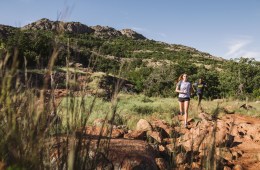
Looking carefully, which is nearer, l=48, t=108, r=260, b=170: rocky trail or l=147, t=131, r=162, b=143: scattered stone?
l=48, t=108, r=260, b=170: rocky trail

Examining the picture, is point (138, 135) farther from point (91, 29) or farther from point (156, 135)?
point (91, 29)

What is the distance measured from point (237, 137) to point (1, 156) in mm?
7299

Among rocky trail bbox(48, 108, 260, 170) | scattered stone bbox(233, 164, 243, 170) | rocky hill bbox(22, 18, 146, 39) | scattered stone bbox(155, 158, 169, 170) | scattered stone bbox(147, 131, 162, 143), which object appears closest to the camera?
rocky trail bbox(48, 108, 260, 170)

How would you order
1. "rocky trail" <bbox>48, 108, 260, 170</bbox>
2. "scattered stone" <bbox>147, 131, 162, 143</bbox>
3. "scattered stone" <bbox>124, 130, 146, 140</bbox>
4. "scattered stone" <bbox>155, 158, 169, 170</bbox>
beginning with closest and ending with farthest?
"rocky trail" <bbox>48, 108, 260, 170</bbox> < "scattered stone" <bbox>155, 158, 169, 170</bbox> < "scattered stone" <bbox>124, 130, 146, 140</bbox> < "scattered stone" <bbox>147, 131, 162, 143</bbox>

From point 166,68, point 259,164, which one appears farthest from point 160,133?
point 166,68

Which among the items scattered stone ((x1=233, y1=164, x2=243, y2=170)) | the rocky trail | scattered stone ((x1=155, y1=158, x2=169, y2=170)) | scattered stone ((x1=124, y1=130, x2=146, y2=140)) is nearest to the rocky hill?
the rocky trail

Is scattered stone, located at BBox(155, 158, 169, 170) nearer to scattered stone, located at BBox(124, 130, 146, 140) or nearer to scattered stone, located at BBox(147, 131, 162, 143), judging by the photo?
scattered stone, located at BBox(124, 130, 146, 140)

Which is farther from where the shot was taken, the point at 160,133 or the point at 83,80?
the point at 160,133

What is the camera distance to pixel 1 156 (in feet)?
5.55

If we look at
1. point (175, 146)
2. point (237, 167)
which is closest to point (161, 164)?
point (237, 167)

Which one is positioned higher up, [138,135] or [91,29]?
[91,29]

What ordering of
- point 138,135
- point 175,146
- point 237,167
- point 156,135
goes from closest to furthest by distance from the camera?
point 175,146
point 237,167
point 138,135
point 156,135

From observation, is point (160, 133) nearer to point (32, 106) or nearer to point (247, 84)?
point (32, 106)

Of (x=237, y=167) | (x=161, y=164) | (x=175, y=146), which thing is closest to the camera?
(x=175, y=146)
